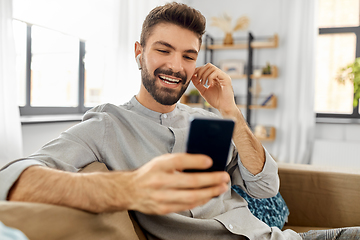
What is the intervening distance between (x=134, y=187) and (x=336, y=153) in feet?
12.1

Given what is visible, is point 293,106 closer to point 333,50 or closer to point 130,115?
point 333,50

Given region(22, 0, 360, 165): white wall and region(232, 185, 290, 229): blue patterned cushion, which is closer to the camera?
region(232, 185, 290, 229): blue patterned cushion

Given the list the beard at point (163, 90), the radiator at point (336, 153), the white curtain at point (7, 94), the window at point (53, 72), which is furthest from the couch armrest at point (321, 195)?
the radiator at point (336, 153)

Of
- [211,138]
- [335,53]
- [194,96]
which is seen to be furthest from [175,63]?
[335,53]

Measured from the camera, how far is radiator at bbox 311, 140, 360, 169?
363cm

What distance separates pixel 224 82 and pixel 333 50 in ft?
10.9

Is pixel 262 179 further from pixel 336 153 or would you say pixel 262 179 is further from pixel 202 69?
pixel 336 153

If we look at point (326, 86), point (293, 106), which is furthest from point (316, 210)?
point (326, 86)

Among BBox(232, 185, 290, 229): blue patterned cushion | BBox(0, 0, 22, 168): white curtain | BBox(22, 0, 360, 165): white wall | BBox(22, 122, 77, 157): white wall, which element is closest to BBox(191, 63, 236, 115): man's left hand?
BBox(232, 185, 290, 229): blue patterned cushion

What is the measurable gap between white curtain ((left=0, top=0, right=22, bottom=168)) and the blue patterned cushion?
1.24 metres

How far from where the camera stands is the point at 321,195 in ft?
4.83

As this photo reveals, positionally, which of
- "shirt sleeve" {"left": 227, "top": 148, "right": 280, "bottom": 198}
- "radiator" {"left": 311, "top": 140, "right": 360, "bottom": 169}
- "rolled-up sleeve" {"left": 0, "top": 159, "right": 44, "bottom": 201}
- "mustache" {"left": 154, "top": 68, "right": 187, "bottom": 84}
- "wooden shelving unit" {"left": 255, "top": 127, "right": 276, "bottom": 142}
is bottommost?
"radiator" {"left": 311, "top": 140, "right": 360, "bottom": 169}

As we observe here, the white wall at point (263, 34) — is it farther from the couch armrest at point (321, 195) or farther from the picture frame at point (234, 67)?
the couch armrest at point (321, 195)

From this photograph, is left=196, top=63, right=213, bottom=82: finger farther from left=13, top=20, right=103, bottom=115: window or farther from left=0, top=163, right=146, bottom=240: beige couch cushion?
left=13, top=20, right=103, bottom=115: window
